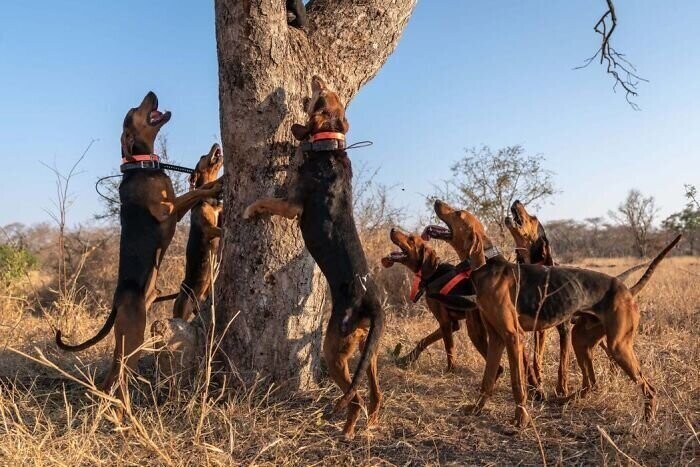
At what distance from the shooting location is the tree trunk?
459cm

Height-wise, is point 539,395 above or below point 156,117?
below

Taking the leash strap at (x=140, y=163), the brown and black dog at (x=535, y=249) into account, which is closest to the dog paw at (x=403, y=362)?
the brown and black dog at (x=535, y=249)

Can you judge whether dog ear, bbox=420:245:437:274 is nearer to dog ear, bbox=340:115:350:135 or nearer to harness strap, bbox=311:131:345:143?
dog ear, bbox=340:115:350:135

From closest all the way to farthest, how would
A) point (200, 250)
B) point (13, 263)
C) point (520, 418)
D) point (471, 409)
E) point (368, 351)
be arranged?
point (368, 351) → point (520, 418) → point (471, 409) → point (200, 250) → point (13, 263)

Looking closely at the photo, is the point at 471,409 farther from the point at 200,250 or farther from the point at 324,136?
the point at 200,250

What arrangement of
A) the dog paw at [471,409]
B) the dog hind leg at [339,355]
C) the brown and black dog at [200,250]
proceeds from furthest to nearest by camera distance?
the brown and black dog at [200,250]
the dog paw at [471,409]
the dog hind leg at [339,355]

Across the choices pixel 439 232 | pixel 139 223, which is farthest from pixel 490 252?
pixel 139 223

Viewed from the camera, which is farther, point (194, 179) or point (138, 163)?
point (194, 179)

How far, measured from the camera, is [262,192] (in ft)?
15.2

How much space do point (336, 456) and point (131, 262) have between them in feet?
7.52

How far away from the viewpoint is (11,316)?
8.23 meters

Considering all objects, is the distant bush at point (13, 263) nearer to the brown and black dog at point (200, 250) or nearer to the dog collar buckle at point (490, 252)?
the brown and black dog at point (200, 250)

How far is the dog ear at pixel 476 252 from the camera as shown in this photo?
15.2 ft

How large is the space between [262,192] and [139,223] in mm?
1080
